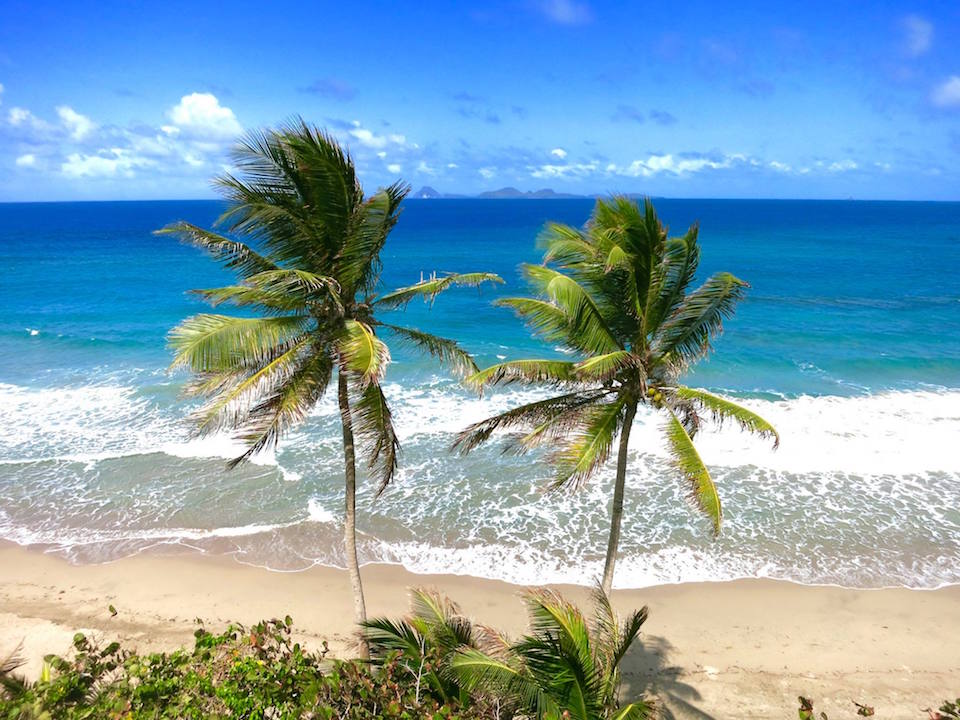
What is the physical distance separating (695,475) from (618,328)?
7.42ft

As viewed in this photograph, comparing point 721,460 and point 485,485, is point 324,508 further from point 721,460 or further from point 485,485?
point 721,460

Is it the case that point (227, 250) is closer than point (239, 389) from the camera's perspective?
No

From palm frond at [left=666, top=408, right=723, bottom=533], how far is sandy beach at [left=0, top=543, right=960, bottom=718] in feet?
16.1

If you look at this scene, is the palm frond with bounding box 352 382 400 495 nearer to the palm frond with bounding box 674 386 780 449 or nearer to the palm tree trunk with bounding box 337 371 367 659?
the palm tree trunk with bounding box 337 371 367 659

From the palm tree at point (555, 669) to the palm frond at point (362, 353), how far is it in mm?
3003

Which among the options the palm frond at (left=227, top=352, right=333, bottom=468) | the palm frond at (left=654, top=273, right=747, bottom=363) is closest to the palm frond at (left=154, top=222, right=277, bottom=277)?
the palm frond at (left=227, top=352, right=333, bottom=468)

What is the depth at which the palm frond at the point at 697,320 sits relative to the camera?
8.84 meters

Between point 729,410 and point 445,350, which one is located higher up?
point 445,350

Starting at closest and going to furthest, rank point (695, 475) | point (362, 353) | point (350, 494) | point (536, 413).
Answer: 1. point (362, 353)
2. point (695, 475)
3. point (536, 413)
4. point (350, 494)

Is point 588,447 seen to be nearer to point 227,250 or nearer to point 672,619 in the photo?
point 227,250

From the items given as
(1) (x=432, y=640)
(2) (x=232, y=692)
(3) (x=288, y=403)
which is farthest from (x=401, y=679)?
(3) (x=288, y=403)

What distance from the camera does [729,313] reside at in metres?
9.06

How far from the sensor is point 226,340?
7965mm

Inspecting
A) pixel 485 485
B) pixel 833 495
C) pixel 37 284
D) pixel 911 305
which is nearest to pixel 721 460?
pixel 833 495
